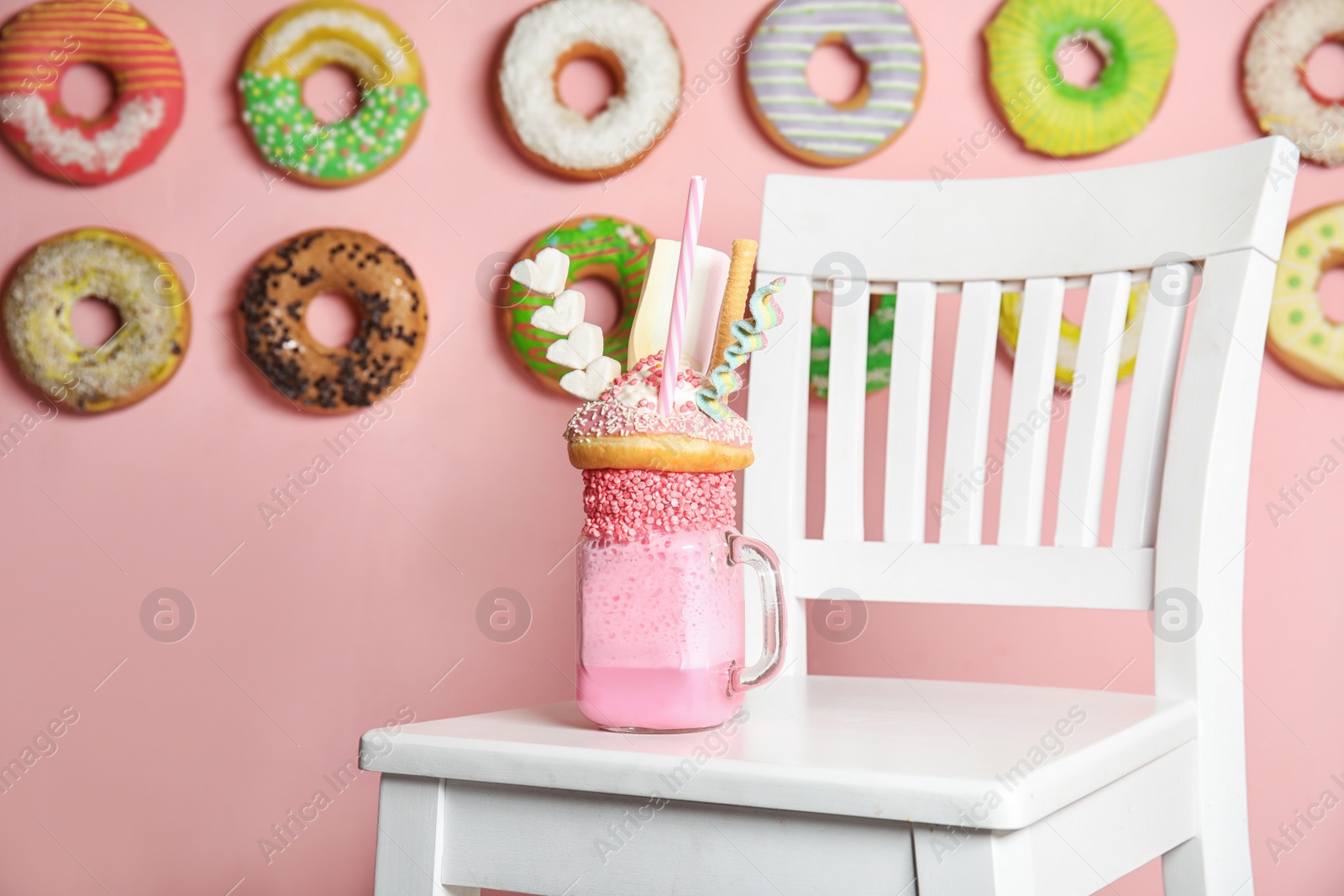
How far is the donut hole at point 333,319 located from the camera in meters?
1.46

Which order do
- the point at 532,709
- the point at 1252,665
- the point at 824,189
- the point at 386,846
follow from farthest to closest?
the point at 1252,665 → the point at 824,189 → the point at 532,709 → the point at 386,846

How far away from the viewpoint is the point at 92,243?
4.80 ft

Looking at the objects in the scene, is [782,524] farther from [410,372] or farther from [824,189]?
[410,372]

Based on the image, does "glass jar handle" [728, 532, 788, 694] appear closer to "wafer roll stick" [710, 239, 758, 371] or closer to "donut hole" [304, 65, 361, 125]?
"wafer roll stick" [710, 239, 758, 371]

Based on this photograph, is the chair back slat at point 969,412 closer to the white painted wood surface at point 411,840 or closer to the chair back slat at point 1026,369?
the chair back slat at point 1026,369

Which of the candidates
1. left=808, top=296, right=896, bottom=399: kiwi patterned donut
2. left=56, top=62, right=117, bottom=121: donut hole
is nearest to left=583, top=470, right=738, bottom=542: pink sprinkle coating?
left=808, top=296, right=896, bottom=399: kiwi patterned donut

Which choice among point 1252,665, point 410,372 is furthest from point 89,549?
point 1252,665

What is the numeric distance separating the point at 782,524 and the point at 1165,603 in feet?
1.05

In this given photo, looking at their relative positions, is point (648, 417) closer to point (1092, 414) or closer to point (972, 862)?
point (972, 862)

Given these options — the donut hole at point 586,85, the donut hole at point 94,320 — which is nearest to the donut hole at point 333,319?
the donut hole at point 94,320

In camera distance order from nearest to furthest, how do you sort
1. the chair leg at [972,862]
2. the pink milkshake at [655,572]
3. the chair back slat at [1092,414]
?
the chair leg at [972,862], the pink milkshake at [655,572], the chair back slat at [1092,414]

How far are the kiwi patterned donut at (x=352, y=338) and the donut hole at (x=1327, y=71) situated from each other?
3.55 feet

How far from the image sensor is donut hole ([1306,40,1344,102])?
1263mm

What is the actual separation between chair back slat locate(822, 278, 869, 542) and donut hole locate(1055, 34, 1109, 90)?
0.51 metres
